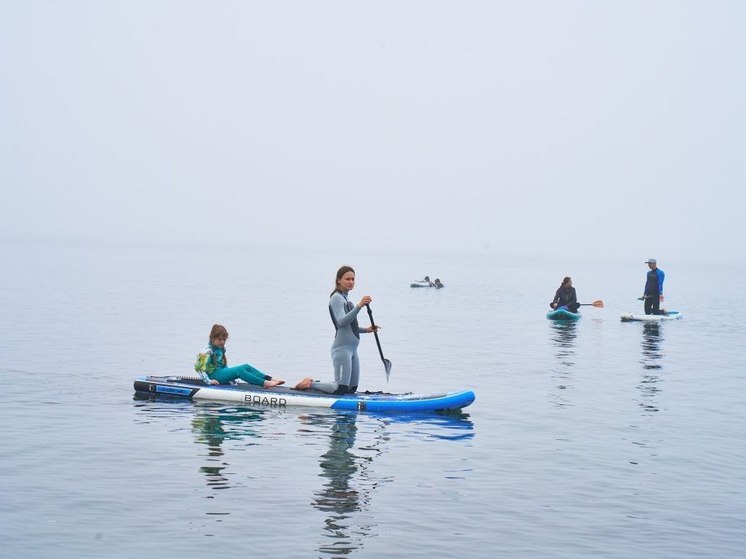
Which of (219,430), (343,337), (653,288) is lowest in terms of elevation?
(219,430)

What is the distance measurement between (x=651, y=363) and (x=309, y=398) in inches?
557

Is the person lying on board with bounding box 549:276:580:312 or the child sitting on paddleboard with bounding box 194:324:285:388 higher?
the person lying on board with bounding box 549:276:580:312

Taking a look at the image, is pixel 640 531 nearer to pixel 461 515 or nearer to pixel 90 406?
pixel 461 515

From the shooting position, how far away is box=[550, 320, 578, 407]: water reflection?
22.3 meters

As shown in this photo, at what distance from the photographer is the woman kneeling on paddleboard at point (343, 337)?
57.9 ft

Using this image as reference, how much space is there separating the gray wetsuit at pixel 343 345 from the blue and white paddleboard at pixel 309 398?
192mm

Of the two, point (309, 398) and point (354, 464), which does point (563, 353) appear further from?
point (354, 464)

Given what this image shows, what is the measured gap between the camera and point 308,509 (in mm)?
11852

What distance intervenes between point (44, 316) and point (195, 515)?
30.9 m

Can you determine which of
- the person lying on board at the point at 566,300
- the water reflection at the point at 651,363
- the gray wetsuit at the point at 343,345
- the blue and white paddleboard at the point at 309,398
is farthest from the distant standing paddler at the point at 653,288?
the gray wetsuit at the point at 343,345

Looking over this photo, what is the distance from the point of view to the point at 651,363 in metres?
29.1

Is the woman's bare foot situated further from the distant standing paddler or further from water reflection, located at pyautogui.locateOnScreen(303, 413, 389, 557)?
the distant standing paddler

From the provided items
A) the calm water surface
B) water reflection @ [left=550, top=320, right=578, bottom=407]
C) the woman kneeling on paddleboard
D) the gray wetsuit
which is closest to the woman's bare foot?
the woman kneeling on paddleboard

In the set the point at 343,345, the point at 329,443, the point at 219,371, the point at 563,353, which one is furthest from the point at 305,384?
the point at 563,353
